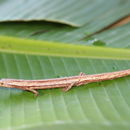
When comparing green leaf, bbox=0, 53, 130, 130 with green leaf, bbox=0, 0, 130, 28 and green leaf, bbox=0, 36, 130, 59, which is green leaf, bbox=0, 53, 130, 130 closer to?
green leaf, bbox=0, 36, 130, 59

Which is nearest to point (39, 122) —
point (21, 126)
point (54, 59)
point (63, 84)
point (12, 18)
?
point (21, 126)

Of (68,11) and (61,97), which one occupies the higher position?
(68,11)

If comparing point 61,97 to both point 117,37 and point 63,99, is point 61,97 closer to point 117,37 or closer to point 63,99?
point 63,99

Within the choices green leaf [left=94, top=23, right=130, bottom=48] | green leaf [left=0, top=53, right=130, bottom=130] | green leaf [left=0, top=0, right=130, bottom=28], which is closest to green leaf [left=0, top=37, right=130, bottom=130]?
green leaf [left=0, top=53, right=130, bottom=130]

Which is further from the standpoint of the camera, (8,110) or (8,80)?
(8,80)

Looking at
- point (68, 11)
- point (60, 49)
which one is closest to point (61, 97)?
point (60, 49)

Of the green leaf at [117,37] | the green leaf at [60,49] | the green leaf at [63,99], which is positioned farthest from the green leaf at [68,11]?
the green leaf at [63,99]

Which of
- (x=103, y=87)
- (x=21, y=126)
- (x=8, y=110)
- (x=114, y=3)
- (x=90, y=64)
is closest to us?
(x=21, y=126)

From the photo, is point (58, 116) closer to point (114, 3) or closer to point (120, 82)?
point (120, 82)
